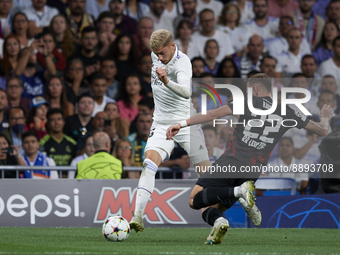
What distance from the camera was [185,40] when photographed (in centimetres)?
1120

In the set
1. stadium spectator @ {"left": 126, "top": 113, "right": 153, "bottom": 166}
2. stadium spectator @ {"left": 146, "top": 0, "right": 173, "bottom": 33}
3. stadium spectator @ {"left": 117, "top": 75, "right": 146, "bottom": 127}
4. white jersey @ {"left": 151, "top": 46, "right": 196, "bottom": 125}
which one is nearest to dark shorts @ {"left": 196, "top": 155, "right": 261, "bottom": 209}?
white jersey @ {"left": 151, "top": 46, "right": 196, "bottom": 125}

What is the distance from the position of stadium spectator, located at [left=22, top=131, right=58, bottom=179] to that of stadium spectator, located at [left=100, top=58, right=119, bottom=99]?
6.87 feet

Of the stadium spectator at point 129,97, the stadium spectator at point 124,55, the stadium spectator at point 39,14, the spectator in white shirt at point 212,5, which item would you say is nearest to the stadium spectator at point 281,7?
the spectator in white shirt at point 212,5

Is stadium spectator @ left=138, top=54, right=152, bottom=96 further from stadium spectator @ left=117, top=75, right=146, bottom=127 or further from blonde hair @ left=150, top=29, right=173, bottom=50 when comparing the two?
blonde hair @ left=150, top=29, right=173, bottom=50

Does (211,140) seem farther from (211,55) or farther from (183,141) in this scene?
(183,141)

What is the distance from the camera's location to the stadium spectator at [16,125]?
946cm

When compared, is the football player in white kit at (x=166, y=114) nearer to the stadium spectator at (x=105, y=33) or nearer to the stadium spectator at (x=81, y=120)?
the stadium spectator at (x=81, y=120)

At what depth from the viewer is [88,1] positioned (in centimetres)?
1141

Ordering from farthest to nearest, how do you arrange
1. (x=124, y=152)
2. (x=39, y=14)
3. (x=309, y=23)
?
(x=309, y=23)
(x=39, y=14)
(x=124, y=152)

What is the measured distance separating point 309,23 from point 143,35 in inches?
155

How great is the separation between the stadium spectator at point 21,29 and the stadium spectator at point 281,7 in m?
5.32

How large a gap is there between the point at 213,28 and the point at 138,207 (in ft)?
21.2

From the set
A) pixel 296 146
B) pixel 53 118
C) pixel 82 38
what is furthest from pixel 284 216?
pixel 82 38

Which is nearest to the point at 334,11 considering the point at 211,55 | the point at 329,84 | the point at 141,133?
the point at 329,84
